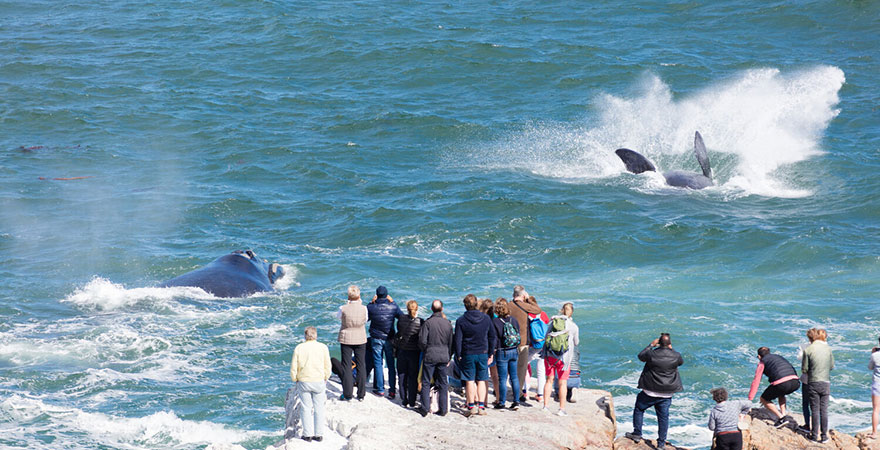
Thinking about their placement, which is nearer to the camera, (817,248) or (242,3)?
(817,248)

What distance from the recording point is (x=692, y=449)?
1570 cm

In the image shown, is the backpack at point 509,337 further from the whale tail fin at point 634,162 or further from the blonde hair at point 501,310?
the whale tail fin at point 634,162

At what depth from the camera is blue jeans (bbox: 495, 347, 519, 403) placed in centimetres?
1505

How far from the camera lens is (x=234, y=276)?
84.8ft

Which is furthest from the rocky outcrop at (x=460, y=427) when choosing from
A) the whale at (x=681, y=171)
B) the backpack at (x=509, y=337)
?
the whale at (x=681, y=171)

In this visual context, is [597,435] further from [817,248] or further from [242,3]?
[242,3]

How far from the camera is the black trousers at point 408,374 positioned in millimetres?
15039

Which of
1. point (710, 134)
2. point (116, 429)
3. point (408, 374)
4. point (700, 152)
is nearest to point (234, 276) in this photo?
point (116, 429)

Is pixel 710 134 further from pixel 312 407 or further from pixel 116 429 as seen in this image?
pixel 312 407

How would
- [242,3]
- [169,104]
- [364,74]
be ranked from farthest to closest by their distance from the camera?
[242,3]
[364,74]
[169,104]

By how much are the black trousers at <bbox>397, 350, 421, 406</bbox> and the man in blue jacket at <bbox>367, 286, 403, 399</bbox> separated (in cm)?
39

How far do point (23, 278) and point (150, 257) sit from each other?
354cm

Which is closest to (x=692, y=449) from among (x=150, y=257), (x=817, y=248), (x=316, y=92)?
(x=817, y=248)

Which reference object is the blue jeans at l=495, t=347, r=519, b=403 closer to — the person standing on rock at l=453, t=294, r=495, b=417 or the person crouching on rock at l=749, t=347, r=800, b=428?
the person standing on rock at l=453, t=294, r=495, b=417
